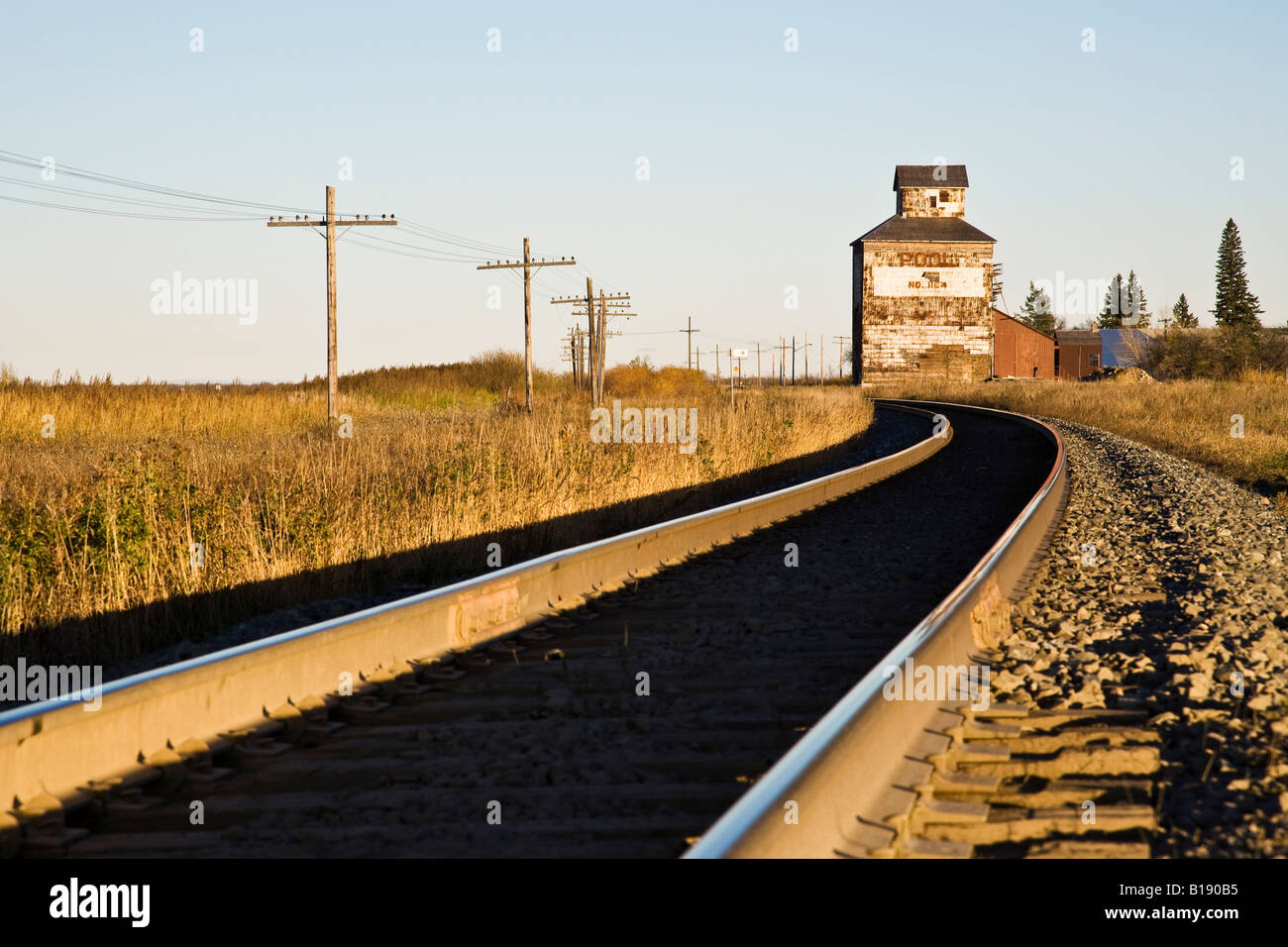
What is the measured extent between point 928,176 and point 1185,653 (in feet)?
226

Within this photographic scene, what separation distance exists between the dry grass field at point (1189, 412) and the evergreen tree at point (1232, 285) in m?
64.9

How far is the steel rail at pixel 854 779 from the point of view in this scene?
8.48ft

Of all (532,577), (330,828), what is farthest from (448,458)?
(330,828)

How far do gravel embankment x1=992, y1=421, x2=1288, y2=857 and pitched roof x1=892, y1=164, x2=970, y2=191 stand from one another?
61.8 metres

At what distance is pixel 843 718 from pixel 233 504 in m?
6.99

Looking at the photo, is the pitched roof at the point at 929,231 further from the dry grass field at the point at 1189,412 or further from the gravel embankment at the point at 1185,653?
the gravel embankment at the point at 1185,653

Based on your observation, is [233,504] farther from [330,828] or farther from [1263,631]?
[1263,631]

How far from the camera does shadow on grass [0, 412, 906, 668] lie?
6477mm

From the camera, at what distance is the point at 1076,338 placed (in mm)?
94688

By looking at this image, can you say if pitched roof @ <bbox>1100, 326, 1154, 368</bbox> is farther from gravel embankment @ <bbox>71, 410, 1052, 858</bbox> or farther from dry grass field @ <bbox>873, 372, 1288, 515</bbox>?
gravel embankment @ <bbox>71, 410, 1052, 858</bbox>

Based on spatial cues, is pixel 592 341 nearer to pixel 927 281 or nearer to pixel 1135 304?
pixel 927 281

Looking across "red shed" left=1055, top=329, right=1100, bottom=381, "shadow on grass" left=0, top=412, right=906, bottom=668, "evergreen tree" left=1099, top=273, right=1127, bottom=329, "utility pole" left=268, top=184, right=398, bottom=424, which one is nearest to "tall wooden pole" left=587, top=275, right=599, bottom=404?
"utility pole" left=268, top=184, right=398, bottom=424

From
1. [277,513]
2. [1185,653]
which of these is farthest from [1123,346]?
[1185,653]

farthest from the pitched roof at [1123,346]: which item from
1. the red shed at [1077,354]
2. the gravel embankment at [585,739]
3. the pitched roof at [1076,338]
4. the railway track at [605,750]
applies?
the railway track at [605,750]
